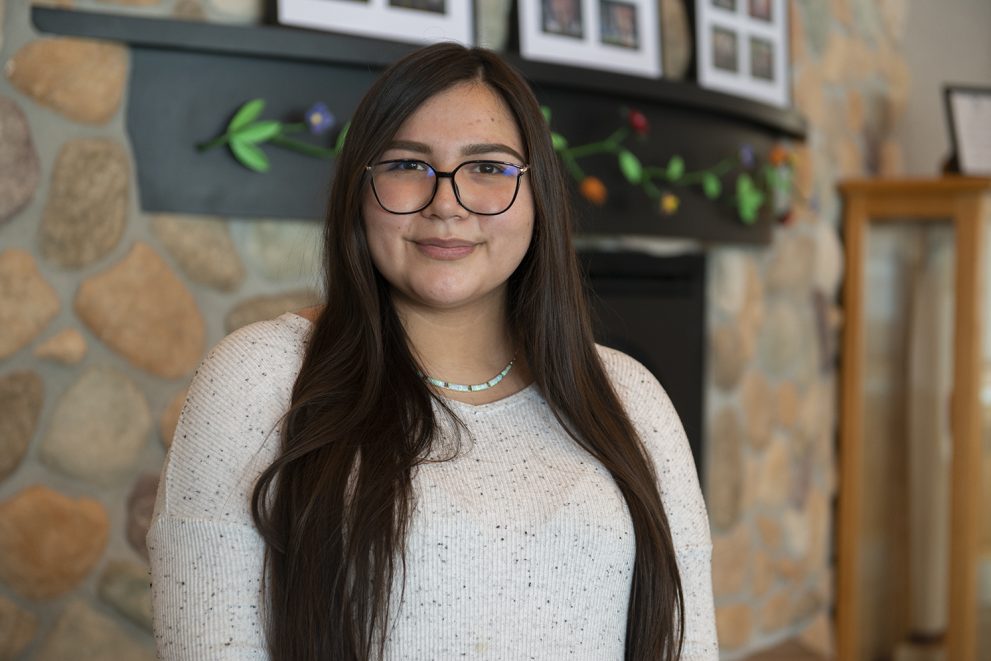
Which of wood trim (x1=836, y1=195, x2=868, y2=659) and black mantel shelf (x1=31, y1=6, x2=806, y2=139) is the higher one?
black mantel shelf (x1=31, y1=6, x2=806, y2=139)

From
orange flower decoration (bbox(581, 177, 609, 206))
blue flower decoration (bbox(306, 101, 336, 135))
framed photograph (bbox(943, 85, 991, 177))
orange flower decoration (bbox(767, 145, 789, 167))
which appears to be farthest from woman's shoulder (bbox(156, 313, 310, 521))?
framed photograph (bbox(943, 85, 991, 177))

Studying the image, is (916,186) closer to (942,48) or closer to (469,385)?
(942,48)

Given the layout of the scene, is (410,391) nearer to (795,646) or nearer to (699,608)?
(699,608)

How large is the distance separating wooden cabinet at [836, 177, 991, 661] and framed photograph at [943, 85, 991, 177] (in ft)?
0.37

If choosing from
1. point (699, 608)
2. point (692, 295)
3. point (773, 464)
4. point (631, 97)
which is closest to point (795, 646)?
point (773, 464)

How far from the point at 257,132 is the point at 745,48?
146 cm

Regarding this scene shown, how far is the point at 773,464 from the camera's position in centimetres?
307

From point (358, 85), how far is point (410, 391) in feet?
2.91

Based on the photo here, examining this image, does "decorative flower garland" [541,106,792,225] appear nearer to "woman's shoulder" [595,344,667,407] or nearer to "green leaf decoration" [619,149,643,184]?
"green leaf decoration" [619,149,643,184]

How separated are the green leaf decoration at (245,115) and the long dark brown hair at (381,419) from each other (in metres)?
0.64

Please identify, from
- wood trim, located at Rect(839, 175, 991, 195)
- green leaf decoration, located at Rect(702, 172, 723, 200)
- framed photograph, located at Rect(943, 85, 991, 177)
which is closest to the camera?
green leaf decoration, located at Rect(702, 172, 723, 200)

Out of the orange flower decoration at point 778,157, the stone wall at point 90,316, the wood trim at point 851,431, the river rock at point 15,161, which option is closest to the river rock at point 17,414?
the stone wall at point 90,316

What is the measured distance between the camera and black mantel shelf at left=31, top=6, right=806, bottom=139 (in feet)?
5.52

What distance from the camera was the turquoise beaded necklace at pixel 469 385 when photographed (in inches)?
50.3
